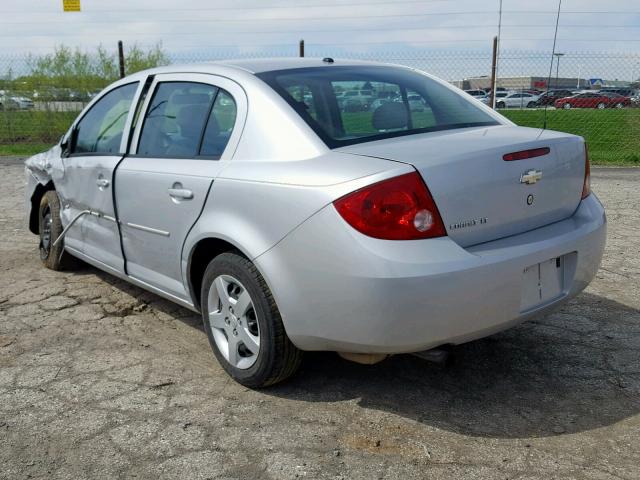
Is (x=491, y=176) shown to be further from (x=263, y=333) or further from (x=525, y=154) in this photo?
(x=263, y=333)

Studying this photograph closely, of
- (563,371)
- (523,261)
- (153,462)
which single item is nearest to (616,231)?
(563,371)

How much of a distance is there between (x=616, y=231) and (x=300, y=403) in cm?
451

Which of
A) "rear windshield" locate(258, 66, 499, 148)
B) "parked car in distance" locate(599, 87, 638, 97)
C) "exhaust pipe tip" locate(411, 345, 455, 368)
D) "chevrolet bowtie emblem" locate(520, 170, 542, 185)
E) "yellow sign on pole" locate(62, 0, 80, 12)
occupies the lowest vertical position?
"exhaust pipe tip" locate(411, 345, 455, 368)

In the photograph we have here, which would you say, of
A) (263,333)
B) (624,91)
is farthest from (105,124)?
(624,91)

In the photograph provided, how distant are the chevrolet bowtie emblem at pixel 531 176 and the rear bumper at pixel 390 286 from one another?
0.82 feet

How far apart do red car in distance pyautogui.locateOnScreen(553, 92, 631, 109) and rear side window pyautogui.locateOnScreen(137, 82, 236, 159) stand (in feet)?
39.5

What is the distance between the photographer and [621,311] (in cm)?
445

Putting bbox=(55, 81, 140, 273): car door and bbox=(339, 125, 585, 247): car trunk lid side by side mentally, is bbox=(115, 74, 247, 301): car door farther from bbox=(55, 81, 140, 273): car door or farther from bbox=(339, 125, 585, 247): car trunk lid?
bbox=(339, 125, 585, 247): car trunk lid

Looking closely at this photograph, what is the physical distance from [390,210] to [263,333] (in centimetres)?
87

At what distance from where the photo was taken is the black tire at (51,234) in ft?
17.2

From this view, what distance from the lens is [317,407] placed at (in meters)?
3.21

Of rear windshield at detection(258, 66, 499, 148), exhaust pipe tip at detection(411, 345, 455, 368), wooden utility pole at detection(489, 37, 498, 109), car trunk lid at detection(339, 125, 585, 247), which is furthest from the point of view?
wooden utility pole at detection(489, 37, 498, 109)

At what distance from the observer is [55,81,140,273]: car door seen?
431cm

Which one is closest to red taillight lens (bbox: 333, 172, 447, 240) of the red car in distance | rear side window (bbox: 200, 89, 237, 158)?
rear side window (bbox: 200, 89, 237, 158)
